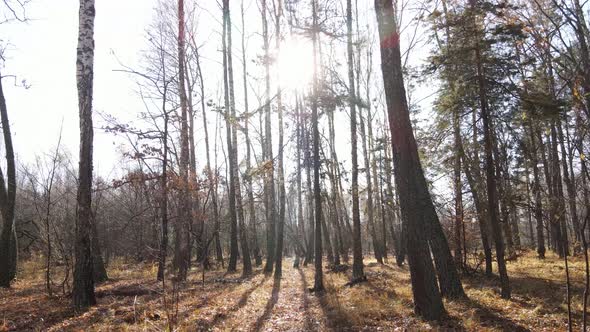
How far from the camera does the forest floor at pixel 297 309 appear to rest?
21.8 ft

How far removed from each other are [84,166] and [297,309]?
215 inches

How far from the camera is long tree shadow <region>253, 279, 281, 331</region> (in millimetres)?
7692

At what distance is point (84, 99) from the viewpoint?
8031 millimetres

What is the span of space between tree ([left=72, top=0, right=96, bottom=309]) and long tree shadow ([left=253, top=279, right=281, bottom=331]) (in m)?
3.30

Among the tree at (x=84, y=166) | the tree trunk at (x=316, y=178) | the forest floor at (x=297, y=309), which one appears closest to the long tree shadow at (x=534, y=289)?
the forest floor at (x=297, y=309)

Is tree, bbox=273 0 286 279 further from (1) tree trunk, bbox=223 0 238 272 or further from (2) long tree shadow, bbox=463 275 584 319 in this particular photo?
(2) long tree shadow, bbox=463 275 584 319

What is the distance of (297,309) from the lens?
30.5ft

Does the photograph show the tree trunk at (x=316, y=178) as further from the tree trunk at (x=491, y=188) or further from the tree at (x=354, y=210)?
the tree trunk at (x=491, y=188)

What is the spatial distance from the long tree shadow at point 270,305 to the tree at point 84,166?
3.30m

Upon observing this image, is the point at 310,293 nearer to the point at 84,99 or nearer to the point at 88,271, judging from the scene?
the point at 88,271

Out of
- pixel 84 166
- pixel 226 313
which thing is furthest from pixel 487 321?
pixel 84 166

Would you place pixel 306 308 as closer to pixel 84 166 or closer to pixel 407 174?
pixel 407 174

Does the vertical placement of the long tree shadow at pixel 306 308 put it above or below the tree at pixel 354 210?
below

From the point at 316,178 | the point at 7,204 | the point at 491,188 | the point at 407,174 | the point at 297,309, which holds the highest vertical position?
the point at 316,178
